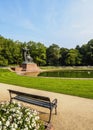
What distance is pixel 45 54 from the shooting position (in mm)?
67125

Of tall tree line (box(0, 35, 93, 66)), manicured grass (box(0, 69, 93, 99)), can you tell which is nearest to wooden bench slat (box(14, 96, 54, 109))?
manicured grass (box(0, 69, 93, 99))

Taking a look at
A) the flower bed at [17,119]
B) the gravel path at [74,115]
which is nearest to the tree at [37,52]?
the gravel path at [74,115]

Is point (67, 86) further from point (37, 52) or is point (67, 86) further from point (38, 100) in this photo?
point (37, 52)

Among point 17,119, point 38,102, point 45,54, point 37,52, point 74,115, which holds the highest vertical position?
point 37,52

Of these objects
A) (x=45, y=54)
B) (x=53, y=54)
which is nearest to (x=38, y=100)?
(x=45, y=54)

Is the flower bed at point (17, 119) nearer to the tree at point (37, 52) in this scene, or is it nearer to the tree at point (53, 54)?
the tree at point (37, 52)

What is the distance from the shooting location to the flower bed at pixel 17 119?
393 centimetres

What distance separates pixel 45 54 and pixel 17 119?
6308 centimetres

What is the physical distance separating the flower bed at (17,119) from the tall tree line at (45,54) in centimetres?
5285

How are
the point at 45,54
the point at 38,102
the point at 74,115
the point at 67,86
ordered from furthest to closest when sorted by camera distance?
the point at 45,54
the point at 67,86
the point at 38,102
the point at 74,115

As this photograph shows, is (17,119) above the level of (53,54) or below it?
below

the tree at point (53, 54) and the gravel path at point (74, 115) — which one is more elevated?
the tree at point (53, 54)

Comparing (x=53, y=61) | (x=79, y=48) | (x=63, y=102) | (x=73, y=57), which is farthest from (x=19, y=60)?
(x=63, y=102)

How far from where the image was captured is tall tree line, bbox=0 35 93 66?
2343 inches
